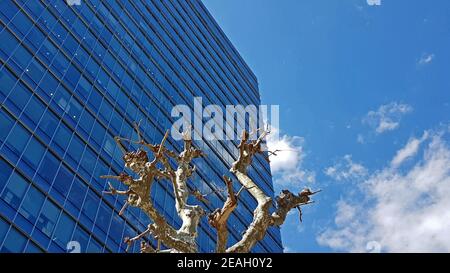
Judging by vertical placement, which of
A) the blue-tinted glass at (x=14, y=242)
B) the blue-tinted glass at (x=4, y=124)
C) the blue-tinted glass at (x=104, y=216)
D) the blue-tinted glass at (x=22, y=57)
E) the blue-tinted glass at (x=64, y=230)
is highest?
the blue-tinted glass at (x=22, y=57)

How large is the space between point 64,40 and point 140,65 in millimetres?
10649

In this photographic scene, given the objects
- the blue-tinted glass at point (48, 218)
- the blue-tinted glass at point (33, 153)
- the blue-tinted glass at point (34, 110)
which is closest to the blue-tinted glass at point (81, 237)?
the blue-tinted glass at point (48, 218)

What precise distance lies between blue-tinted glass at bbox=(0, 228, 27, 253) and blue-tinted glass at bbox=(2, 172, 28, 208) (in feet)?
4.50

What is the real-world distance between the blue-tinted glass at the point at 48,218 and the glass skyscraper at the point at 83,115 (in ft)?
0.18

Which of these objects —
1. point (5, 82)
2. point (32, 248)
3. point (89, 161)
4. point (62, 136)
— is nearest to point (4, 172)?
point (32, 248)

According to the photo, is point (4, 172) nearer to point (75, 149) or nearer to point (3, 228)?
point (3, 228)

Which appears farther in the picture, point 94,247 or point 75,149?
point 75,149

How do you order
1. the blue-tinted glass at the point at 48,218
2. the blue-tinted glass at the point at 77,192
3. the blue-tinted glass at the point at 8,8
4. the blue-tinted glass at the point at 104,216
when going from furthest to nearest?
the blue-tinted glass at the point at 8,8
the blue-tinted glass at the point at 104,216
the blue-tinted glass at the point at 77,192
the blue-tinted glass at the point at 48,218

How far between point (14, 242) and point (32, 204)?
2.64m

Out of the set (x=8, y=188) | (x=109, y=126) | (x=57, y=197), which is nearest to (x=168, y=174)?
(x=8, y=188)

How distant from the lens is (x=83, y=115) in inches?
1238

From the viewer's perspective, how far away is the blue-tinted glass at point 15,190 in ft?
70.4

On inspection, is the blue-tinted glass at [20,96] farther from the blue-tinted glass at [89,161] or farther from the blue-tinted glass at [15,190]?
the blue-tinted glass at [89,161]
